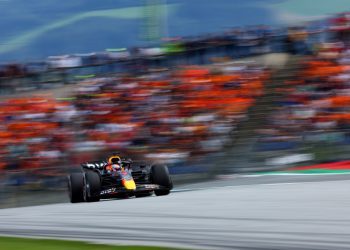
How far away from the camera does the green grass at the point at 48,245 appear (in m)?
4.57

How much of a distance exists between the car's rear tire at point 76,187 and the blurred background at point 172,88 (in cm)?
129

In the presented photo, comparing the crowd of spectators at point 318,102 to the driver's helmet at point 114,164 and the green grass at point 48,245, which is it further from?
the green grass at point 48,245

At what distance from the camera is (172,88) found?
14.3m

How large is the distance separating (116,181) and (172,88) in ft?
15.0

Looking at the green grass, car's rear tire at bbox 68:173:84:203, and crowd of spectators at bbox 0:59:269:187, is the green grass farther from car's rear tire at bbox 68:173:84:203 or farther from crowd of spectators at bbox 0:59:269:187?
crowd of spectators at bbox 0:59:269:187

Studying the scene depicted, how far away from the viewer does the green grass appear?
4570 millimetres

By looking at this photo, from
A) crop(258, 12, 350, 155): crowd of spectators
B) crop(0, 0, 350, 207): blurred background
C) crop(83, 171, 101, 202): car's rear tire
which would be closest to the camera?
crop(83, 171, 101, 202): car's rear tire

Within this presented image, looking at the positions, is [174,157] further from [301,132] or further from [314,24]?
[314,24]

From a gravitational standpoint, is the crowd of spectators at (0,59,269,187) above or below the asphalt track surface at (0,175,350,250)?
below

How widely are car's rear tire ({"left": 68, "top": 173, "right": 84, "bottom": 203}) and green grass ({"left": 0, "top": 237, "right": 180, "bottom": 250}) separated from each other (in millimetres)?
4127

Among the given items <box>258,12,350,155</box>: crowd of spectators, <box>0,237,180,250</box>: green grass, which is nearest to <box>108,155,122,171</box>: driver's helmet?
<box>258,12,350,155</box>: crowd of spectators

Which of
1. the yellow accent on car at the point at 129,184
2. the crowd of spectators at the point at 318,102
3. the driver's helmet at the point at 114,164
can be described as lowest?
the yellow accent on car at the point at 129,184

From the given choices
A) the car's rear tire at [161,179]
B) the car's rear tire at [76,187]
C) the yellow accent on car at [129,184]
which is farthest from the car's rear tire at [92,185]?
the car's rear tire at [161,179]

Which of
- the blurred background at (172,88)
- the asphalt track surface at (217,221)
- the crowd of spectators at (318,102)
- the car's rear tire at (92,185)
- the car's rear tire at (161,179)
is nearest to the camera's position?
the asphalt track surface at (217,221)
